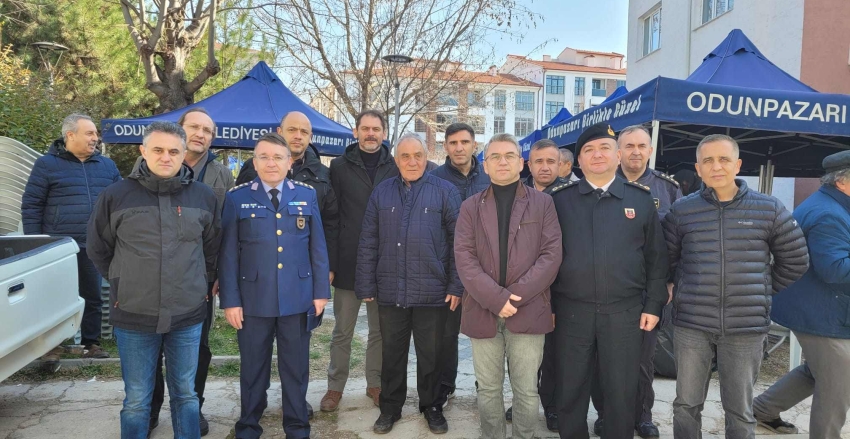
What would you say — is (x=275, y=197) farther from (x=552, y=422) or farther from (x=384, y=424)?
(x=552, y=422)

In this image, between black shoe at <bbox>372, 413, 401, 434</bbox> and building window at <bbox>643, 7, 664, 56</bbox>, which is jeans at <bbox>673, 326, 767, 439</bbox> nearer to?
black shoe at <bbox>372, 413, 401, 434</bbox>

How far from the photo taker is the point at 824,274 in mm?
2883

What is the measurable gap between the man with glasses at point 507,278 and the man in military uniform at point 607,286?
129 mm

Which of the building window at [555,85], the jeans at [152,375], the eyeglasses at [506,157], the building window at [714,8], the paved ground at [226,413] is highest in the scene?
the building window at [555,85]

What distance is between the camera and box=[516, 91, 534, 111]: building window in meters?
54.1

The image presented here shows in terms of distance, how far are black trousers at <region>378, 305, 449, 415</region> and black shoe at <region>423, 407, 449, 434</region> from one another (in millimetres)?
62

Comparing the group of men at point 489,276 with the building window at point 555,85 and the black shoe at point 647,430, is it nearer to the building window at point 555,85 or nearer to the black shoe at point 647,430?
the black shoe at point 647,430

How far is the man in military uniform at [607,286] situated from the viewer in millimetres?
2916

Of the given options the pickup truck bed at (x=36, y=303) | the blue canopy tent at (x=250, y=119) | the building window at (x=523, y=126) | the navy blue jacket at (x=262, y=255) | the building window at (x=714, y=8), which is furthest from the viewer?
the building window at (x=523, y=126)

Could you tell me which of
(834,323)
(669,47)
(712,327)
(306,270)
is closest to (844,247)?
(834,323)

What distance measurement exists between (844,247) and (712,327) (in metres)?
0.87

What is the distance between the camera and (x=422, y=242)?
343cm

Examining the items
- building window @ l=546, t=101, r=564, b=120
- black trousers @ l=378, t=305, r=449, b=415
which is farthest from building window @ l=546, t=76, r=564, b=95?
black trousers @ l=378, t=305, r=449, b=415

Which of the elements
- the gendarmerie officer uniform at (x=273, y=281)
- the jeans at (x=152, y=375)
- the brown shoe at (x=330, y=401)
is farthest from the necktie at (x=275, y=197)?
the brown shoe at (x=330, y=401)
